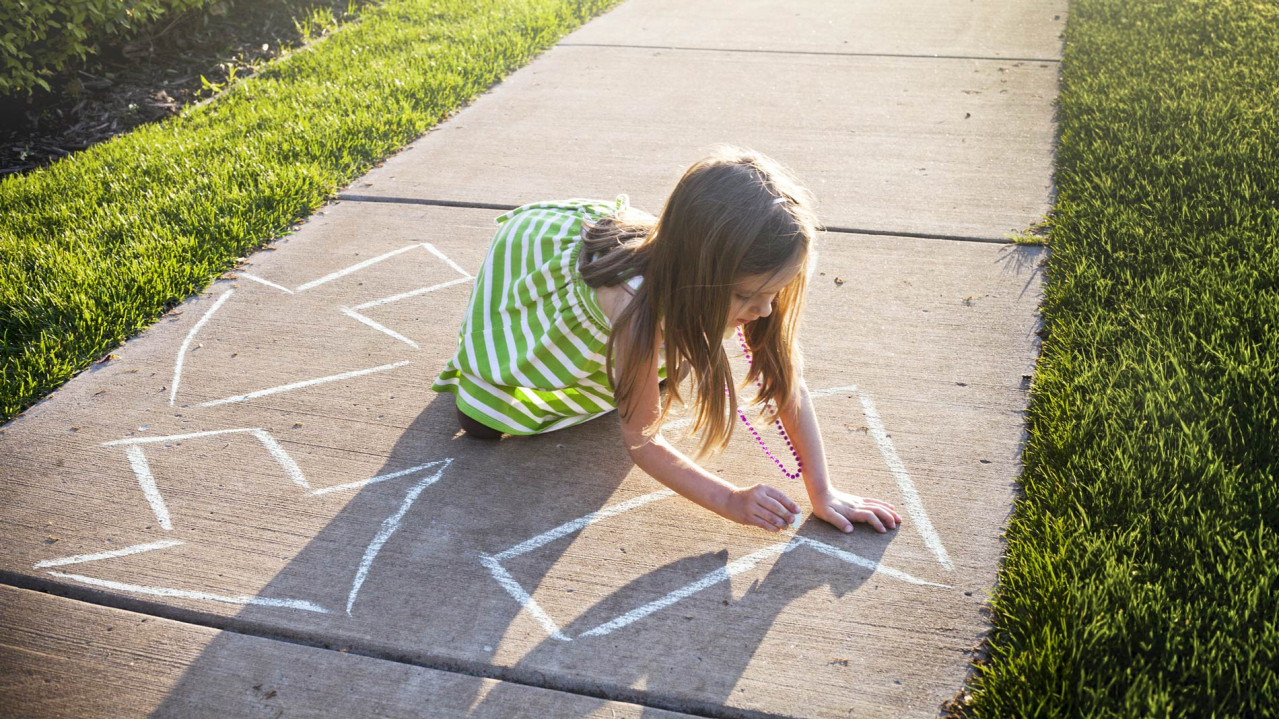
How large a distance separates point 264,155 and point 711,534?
10.5 feet

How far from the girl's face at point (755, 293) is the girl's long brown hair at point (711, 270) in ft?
0.06

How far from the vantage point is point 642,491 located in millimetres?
2557

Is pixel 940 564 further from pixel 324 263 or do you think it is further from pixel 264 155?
pixel 264 155

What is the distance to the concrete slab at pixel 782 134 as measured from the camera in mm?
4070

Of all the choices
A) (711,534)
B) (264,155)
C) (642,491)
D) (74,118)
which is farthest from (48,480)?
(74,118)

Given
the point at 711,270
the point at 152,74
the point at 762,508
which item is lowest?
the point at 762,508

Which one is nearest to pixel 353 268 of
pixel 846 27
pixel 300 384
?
pixel 300 384

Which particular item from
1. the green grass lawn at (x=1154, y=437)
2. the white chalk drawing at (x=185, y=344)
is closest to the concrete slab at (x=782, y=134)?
the green grass lawn at (x=1154, y=437)

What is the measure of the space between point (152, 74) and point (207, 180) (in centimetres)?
201

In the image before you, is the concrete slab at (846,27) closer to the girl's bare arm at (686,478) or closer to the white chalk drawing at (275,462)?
the white chalk drawing at (275,462)

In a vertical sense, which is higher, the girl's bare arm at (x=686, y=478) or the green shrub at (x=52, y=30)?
the green shrub at (x=52, y=30)

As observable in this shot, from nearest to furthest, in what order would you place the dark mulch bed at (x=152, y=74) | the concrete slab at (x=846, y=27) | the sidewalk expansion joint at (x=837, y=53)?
1. the dark mulch bed at (x=152, y=74)
2. the sidewalk expansion joint at (x=837, y=53)
3. the concrete slab at (x=846, y=27)

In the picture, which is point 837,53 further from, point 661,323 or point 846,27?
point 661,323

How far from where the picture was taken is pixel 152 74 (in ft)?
18.7
